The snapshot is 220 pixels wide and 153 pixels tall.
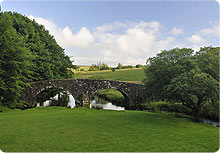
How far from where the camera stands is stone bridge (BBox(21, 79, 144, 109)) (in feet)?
95.1

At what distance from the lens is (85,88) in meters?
31.6

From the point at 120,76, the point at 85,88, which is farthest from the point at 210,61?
the point at 120,76

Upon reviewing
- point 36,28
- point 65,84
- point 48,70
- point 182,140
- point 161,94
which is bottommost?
point 182,140

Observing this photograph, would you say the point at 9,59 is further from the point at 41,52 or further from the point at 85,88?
the point at 85,88

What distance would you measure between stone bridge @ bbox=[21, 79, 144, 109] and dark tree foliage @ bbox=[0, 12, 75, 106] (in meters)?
1.58

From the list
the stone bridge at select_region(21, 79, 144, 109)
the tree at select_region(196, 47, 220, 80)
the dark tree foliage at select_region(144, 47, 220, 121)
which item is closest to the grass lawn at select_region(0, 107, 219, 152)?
the dark tree foliage at select_region(144, 47, 220, 121)

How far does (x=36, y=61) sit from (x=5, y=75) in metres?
8.65

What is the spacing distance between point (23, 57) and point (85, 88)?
1310 cm

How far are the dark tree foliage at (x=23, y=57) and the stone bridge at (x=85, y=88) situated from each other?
1580 mm

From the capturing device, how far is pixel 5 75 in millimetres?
20328

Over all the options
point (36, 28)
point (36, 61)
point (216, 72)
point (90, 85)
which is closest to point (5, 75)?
point (36, 61)

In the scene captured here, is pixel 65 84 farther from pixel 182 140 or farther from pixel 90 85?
pixel 182 140

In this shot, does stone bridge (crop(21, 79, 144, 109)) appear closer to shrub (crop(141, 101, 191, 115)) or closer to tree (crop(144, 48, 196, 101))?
shrub (crop(141, 101, 191, 115))

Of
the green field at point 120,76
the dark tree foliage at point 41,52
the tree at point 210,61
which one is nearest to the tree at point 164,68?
the tree at point 210,61
